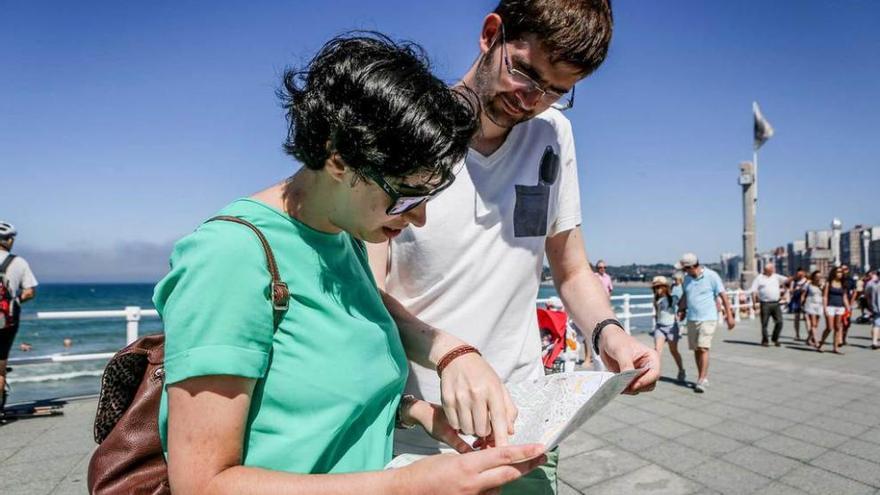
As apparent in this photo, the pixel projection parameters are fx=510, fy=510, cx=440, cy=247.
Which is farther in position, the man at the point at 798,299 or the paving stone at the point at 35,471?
the man at the point at 798,299

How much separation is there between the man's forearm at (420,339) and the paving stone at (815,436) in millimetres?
4739

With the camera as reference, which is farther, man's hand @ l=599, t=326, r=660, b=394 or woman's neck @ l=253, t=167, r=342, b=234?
man's hand @ l=599, t=326, r=660, b=394

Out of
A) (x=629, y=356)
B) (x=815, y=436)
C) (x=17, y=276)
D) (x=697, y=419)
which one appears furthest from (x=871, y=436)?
(x=17, y=276)

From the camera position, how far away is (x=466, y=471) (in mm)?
790

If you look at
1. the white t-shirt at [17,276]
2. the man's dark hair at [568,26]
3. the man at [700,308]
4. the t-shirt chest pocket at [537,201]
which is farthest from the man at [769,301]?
the white t-shirt at [17,276]

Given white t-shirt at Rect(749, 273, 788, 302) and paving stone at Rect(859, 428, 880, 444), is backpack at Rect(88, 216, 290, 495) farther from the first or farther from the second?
white t-shirt at Rect(749, 273, 788, 302)

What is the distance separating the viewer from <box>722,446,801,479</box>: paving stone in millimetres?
3752

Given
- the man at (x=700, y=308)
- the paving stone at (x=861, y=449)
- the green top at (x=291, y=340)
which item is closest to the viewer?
the green top at (x=291, y=340)

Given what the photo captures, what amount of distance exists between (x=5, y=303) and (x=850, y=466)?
23.8ft

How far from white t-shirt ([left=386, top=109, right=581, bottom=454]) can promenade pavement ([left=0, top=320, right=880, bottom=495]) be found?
240 centimetres

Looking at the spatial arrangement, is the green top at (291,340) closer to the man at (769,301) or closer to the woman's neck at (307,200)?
the woman's neck at (307,200)

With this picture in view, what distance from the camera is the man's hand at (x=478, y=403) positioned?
3.30 ft

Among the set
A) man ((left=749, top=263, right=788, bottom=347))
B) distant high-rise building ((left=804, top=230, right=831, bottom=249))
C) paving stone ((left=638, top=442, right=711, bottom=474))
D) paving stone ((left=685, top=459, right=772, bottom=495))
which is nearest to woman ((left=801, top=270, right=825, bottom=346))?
man ((left=749, top=263, right=788, bottom=347))

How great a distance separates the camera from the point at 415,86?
0.91 m
